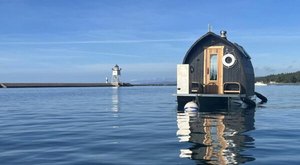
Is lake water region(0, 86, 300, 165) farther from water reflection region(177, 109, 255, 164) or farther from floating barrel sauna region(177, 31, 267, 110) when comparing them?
floating barrel sauna region(177, 31, 267, 110)

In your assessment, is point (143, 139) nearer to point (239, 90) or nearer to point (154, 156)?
point (154, 156)

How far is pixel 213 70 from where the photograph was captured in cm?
3256

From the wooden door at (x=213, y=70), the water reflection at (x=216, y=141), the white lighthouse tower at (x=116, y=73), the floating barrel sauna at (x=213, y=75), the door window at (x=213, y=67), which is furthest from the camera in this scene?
the white lighthouse tower at (x=116, y=73)

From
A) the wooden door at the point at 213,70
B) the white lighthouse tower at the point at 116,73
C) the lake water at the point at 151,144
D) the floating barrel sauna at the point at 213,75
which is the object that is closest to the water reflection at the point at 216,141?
the lake water at the point at 151,144

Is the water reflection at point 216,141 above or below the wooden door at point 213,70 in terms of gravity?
below

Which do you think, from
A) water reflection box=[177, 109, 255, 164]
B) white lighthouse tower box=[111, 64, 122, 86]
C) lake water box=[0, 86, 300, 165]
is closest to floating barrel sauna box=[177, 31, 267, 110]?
water reflection box=[177, 109, 255, 164]

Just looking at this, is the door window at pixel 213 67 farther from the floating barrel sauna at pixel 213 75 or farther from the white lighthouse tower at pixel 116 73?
the white lighthouse tower at pixel 116 73

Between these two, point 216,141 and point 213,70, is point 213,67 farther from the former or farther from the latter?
point 216,141

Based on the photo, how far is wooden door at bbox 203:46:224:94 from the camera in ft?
106

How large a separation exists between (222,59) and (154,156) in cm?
2124

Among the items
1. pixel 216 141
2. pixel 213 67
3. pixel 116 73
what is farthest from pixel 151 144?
pixel 116 73

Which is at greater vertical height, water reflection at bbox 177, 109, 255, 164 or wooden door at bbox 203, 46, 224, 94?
wooden door at bbox 203, 46, 224, 94

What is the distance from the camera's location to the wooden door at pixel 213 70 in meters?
32.2

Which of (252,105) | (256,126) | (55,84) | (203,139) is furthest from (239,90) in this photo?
(55,84)
